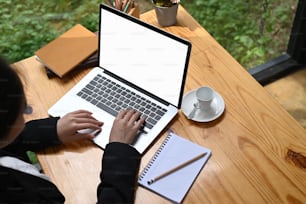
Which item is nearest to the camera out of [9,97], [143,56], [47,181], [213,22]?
→ [9,97]

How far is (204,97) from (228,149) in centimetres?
17

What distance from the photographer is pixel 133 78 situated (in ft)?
4.12

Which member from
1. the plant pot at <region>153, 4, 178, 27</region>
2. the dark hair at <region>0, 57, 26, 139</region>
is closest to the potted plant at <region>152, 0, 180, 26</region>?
the plant pot at <region>153, 4, 178, 27</region>

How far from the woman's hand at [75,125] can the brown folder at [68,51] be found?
0.20m

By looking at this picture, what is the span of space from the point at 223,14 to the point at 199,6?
0.15 m

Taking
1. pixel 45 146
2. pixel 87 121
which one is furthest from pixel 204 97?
pixel 45 146

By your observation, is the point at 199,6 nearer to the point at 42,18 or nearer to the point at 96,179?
the point at 42,18

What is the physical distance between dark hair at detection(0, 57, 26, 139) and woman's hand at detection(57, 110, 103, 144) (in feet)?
0.88

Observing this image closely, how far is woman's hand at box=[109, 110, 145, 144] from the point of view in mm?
1118

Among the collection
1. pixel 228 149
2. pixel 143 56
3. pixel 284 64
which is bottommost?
pixel 284 64

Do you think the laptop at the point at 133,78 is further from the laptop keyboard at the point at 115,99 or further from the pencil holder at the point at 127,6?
the pencil holder at the point at 127,6

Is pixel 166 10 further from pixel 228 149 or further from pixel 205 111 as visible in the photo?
pixel 228 149

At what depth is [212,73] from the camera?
132 cm

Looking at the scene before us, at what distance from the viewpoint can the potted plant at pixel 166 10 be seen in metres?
1.41
